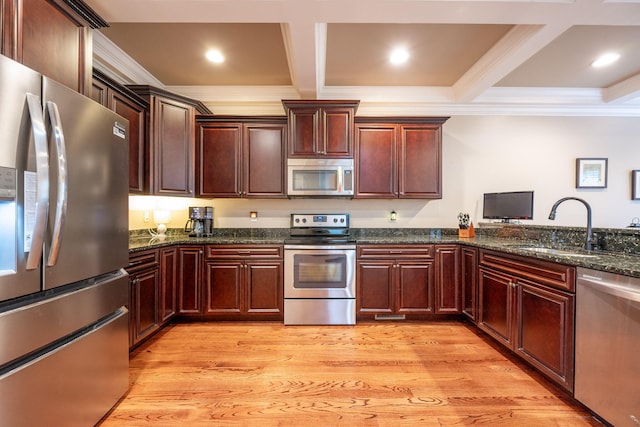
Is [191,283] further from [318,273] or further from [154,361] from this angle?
[318,273]

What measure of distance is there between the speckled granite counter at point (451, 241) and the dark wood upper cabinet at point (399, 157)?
21.4 inches

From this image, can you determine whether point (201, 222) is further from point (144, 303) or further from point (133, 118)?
point (133, 118)

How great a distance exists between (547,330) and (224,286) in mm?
2746

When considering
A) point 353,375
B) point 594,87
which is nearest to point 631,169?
point 594,87

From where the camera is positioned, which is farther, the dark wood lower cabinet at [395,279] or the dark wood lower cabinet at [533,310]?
the dark wood lower cabinet at [395,279]

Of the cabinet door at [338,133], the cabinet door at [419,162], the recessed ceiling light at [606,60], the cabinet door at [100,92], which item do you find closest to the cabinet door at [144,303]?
the cabinet door at [100,92]

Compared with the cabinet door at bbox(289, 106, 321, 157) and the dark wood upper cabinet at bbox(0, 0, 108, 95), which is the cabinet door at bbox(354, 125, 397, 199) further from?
the dark wood upper cabinet at bbox(0, 0, 108, 95)

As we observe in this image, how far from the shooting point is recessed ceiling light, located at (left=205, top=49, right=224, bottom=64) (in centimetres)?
274

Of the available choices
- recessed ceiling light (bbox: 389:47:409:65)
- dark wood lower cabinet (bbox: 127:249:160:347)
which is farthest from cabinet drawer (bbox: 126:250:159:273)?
recessed ceiling light (bbox: 389:47:409:65)

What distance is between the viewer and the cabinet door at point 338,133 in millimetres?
3113

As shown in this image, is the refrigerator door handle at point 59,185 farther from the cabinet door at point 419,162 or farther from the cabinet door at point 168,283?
the cabinet door at point 419,162

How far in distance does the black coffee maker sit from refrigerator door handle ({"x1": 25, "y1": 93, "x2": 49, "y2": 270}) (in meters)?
2.15

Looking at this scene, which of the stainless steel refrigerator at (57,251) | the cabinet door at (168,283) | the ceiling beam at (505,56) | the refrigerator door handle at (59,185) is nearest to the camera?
the stainless steel refrigerator at (57,251)

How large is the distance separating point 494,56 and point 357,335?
9.89 feet
